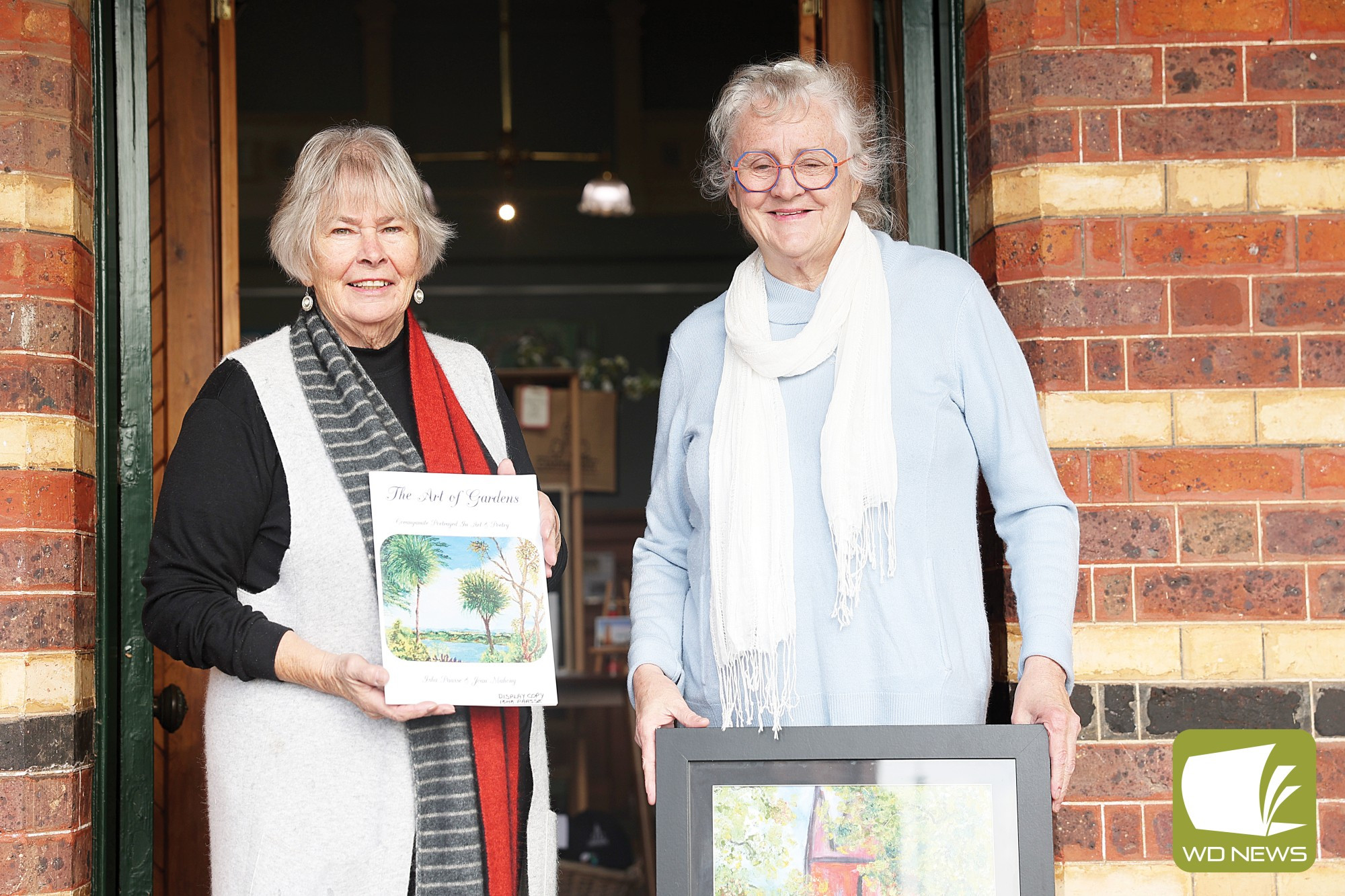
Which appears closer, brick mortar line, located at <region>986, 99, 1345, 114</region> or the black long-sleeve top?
the black long-sleeve top

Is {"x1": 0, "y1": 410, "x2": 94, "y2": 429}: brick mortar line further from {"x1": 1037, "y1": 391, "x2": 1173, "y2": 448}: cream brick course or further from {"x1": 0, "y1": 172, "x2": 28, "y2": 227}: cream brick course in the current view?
{"x1": 1037, "y1": 391, "x2": 1173, "y2": 448}: cream brick course

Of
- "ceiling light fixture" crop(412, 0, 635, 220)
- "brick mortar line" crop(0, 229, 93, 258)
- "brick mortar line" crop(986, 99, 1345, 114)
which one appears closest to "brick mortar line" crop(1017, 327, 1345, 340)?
"brick mortar line" crop(0, 229, 93, 258)

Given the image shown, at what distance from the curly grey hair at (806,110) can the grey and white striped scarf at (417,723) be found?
2.32ft

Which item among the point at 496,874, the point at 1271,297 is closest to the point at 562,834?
the point at 496,874

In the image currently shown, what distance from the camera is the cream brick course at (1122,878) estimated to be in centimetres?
231

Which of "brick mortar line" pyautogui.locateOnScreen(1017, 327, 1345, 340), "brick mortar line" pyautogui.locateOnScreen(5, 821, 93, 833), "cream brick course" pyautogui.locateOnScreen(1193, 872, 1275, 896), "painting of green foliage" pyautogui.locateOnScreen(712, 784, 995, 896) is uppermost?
"brick mortar line" pyautogui.locateOnScreen(1017, 327, 1345, 340)

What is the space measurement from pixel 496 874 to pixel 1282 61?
213 cm

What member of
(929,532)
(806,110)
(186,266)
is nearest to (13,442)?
(186,266)

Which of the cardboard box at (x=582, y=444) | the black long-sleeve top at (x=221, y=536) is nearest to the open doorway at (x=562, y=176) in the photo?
the cardboard box at (x=582, y=444)

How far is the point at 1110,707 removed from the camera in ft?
7.64

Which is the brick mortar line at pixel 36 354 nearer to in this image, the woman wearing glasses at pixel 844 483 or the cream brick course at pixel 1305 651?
the woman wearing glasses at pixel 844 483

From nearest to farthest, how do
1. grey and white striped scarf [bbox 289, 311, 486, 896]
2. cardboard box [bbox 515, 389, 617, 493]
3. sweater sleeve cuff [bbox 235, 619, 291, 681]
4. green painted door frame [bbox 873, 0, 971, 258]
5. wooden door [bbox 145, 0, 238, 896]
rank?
sweater sleeve cuff [bbox 235, 619, 291, 681] → grey and white striped scarf [bbox 289, 311, 486, 896] → green painted door frame [bbox 873, 0, 971, 258] → wooden door [bbox 145, 0, 238, 896] → cardboard box [bbox 515, 389, 617, 493]

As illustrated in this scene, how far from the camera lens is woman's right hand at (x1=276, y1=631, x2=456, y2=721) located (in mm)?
1898

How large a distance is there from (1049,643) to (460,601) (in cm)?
90
